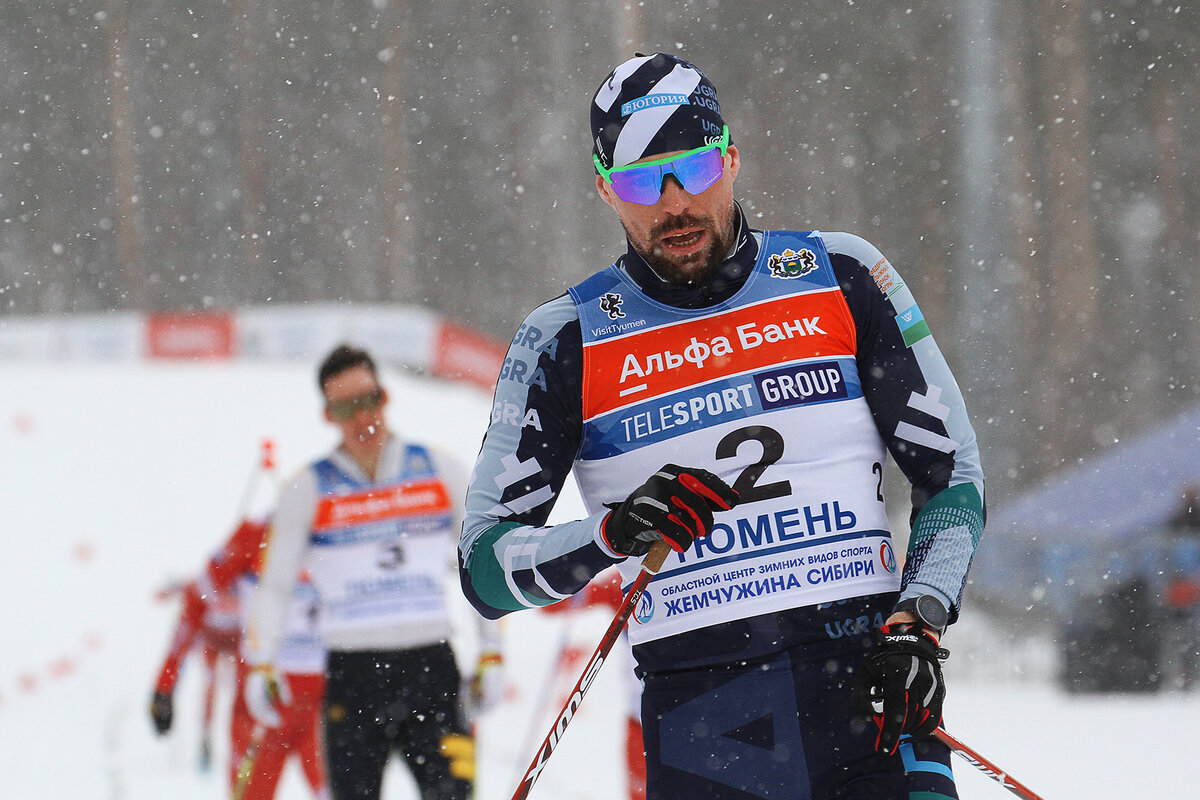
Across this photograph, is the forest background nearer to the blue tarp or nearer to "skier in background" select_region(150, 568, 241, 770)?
the blue tarp

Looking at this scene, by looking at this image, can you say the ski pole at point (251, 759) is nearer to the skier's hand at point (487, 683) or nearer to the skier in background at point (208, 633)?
the skier's hand at point (487, 683)

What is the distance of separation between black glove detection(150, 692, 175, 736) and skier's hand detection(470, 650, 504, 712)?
145cm

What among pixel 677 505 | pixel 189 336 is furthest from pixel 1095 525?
pixel 189 336

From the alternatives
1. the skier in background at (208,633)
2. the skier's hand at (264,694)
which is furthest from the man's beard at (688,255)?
the skier in background at (208,633)

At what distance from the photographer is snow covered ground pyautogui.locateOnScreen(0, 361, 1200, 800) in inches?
287

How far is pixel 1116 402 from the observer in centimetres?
2066

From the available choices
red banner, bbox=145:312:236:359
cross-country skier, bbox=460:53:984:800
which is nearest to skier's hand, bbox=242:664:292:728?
cross-country skier, bbox=460:53:984:800

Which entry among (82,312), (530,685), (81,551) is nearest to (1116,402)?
(530,685)

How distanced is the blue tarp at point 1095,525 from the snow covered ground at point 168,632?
2.73ft

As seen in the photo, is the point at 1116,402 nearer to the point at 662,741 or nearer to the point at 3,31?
the point at 662,741

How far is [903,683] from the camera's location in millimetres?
2088

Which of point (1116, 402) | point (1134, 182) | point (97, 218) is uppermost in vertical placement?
point (97, 218)

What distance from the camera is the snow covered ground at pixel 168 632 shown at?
23.9ft

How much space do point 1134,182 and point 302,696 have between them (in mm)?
19920
